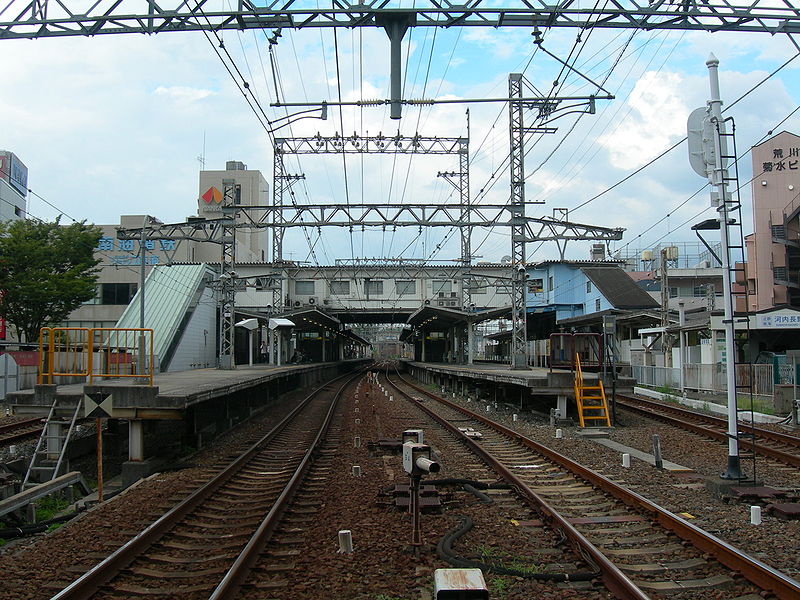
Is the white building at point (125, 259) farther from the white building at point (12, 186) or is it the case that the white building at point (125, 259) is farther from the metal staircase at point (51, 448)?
the metal staircase at point (51, 448)

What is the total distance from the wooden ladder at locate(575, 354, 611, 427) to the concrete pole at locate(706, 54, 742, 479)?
5741 millimetres

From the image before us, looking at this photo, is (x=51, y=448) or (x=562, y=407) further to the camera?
(x=562, y=407)

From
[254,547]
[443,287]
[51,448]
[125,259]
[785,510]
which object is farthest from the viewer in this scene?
[443,287]

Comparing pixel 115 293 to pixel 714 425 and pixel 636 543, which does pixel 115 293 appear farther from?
pixel 636 543

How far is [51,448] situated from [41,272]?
778 inches

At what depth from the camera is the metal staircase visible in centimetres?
925

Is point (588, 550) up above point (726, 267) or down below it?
below

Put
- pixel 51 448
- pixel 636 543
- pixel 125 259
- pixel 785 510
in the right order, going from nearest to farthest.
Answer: pixel 636 543
pixel 785 510
pixel 51 448
pixel 125 259

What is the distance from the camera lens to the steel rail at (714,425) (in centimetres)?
1006

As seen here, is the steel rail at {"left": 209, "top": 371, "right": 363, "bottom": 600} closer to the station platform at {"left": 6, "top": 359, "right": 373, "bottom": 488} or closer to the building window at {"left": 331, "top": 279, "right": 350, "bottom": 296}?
the station platform at {"left": 6, "top": 359, "right": 373, "bottom": 488}

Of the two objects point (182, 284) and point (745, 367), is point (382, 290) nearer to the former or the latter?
point (182, 284)

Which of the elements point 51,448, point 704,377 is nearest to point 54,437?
point 51,448

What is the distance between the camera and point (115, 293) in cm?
4119

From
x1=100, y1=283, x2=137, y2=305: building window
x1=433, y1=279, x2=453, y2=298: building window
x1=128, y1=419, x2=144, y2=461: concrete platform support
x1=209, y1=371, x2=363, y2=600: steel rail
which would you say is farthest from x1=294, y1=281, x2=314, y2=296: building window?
x1=209, y1=371, x2=363, y2=600: steel rail
